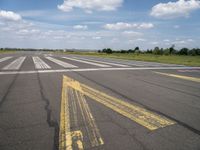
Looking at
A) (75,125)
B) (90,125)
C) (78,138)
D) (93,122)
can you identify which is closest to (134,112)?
(93,122)

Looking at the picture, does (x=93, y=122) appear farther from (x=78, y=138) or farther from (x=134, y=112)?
(x=134, y=112)

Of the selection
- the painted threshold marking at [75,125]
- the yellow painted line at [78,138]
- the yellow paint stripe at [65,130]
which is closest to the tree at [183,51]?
the painted threshold marking at [75,125]

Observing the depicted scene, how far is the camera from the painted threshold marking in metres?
2.66

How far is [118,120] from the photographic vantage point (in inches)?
138

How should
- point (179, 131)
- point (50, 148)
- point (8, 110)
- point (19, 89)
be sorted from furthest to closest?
point (19, 89), point (8, 110), point (179, 131), point (50, 148)

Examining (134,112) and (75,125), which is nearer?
(75,125)

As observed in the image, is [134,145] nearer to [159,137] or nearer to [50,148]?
[159,137]

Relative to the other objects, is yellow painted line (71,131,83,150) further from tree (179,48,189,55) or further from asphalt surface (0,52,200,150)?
tree (179,48,189,55)

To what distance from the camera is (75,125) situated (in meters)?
3.27

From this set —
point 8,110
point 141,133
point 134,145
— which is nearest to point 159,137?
point 141,133

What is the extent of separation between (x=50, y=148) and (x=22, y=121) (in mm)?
1214

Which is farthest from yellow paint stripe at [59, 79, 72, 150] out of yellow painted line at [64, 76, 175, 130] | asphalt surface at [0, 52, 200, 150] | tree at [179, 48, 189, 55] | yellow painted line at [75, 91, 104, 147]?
tree at [179, 48, 189, 55]

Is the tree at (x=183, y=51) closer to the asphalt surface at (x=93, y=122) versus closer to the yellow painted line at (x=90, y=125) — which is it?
the asphalt surface at (x=93, y=122)

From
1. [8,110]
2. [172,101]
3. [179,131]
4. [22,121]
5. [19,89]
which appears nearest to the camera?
[179,131]
